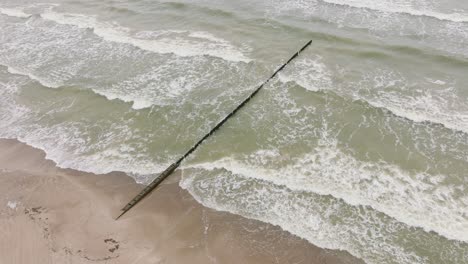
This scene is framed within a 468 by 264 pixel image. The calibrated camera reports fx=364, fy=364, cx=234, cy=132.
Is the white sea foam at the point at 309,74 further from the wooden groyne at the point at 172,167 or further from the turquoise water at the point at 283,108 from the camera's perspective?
the wooden groyne at the point at 172,167

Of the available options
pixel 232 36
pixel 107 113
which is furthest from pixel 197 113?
pixel 232 36

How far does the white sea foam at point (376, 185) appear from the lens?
7.98m

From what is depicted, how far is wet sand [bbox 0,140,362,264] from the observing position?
7570 mm

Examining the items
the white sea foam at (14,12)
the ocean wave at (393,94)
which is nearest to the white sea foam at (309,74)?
the ocean wave at (393,94)

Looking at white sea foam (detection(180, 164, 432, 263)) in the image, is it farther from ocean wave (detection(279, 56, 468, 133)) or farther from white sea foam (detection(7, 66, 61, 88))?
white sea foam (detection(7, 66, 61, 88))

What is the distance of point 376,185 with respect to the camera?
8.81 m

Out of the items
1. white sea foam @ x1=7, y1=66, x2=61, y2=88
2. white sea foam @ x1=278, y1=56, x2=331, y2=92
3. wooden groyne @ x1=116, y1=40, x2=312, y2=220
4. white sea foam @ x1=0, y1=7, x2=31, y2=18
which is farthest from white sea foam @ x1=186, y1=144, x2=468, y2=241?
white sea foam @ x1=0, y1=7, x2=31, y2=18

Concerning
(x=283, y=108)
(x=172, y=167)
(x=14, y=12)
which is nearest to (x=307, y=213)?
(x=172, y=167)

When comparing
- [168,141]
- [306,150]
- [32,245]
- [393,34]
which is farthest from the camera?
[393,34]

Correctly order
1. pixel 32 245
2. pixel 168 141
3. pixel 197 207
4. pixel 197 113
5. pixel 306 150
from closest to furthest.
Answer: pixel 32 245 → pixel 197 207 → pixel 306 150 → pixel 168 141 → pixel 197 113

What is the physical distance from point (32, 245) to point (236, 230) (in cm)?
446

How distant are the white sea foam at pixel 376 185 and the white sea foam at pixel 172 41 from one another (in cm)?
594

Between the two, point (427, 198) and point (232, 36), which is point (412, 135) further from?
point (232, 36)

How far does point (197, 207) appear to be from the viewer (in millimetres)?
8594
